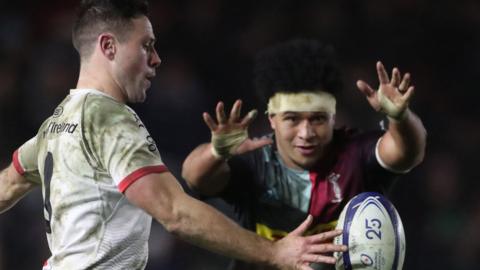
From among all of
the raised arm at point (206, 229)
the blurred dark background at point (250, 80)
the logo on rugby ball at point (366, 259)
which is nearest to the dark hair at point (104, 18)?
the raised arm at point (206, 229)

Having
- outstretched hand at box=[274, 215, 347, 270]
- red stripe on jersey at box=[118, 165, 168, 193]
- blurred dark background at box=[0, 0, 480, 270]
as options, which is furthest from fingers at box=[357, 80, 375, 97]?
blurred dark background at box=[0, 0, 480, 270]

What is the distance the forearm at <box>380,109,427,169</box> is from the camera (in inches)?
151

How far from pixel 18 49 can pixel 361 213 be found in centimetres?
434

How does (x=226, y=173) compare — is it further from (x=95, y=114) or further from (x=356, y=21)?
(x=356, y=21)

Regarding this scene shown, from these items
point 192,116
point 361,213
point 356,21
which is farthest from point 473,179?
point 361,213

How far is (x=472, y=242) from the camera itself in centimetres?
662

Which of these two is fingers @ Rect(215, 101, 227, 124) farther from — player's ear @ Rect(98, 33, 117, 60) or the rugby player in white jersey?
player's ear @ Rect(98, 33, 117, 60)

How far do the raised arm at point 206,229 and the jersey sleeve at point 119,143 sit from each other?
4cm

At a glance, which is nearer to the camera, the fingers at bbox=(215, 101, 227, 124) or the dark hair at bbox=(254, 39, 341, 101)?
the fingers at bbox=(215, 101, 227, 124)

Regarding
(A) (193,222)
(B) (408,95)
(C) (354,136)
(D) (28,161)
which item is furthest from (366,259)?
(D) (28,161)

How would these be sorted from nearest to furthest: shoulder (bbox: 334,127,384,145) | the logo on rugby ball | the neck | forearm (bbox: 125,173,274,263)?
forearm (bbox: 125,173,274,263) < the neck < the logo on rugby ball < shoulder (bbox: 334,127,384,145)

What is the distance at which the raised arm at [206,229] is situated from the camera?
2848mm

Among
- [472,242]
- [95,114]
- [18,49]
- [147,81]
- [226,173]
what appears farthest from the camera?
Result: [18,49]

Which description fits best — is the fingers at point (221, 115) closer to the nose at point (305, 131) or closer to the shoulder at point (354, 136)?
the nose at point (305, 131)
